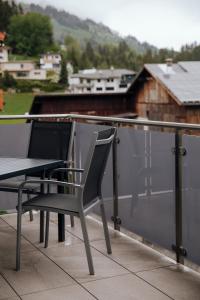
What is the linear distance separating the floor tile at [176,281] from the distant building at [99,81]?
1374cm

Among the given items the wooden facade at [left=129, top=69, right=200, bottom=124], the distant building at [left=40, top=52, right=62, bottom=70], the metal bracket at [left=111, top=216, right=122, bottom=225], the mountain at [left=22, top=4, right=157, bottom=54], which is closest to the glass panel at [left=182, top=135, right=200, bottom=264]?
the metal bracket at [left=111, top=216, right=122, bottom=225]

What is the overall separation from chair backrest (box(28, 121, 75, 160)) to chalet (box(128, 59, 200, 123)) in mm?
A: 15957

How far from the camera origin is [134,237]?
3.45 metres

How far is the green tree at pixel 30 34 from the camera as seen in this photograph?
12.5 meters

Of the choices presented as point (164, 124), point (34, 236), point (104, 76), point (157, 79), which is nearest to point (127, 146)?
point (164, 124)

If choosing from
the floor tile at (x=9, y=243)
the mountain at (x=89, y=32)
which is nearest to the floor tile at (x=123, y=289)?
the floor tile at (x=9, y=243)

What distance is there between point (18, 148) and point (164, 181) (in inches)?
67.5

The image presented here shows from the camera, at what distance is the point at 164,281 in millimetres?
2654

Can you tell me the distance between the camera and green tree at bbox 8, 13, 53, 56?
40.9 feet

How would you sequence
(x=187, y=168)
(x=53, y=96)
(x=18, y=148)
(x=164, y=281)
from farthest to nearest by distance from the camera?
(x=53, y=96) < (x=18, y=148) < (x=187, y=168) < (x=164, y=281)

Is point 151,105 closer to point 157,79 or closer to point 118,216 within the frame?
point 157,79

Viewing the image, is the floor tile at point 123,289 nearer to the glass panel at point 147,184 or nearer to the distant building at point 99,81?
the glass panel at point 147,184

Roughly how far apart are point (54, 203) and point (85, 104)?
601 inches

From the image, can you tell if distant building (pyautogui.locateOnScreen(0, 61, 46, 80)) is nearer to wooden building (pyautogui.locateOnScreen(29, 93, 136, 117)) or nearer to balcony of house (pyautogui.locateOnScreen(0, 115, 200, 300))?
wooden building (pyautogui.locateOnScreen(29, 93, 136, 117))
